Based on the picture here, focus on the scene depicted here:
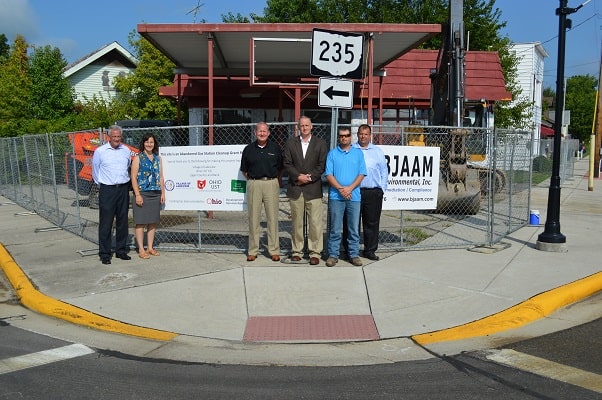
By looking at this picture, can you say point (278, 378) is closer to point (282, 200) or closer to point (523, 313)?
point (523, 313)

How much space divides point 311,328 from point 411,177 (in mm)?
3636

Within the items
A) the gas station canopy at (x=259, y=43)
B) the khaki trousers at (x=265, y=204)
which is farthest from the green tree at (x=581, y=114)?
the khaki trousers at (x=265, y=204)

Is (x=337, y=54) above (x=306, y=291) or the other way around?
above

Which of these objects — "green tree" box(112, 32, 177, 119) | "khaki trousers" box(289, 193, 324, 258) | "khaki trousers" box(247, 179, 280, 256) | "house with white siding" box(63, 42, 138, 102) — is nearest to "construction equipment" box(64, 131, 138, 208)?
"khaki trousers" box(247, 179, 280, 256)

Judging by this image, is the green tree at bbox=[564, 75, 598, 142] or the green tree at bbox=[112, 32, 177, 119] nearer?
the green tree at bbox=[112, 32, 177, 119]

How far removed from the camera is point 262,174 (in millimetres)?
7914

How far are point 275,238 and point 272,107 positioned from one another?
12893 mm

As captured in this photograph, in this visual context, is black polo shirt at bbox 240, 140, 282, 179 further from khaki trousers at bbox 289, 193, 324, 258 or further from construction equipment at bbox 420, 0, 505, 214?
construction equipment at bbox 420, 0, 505, 214

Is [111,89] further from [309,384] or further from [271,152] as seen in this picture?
[309,384]

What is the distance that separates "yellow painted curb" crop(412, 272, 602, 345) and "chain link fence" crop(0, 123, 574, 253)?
92.4 inches

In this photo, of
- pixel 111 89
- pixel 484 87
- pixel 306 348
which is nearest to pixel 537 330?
pixel 306 348

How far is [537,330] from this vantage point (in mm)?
5863

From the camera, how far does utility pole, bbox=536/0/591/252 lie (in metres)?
8.62

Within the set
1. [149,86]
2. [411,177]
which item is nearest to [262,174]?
[411,177]
